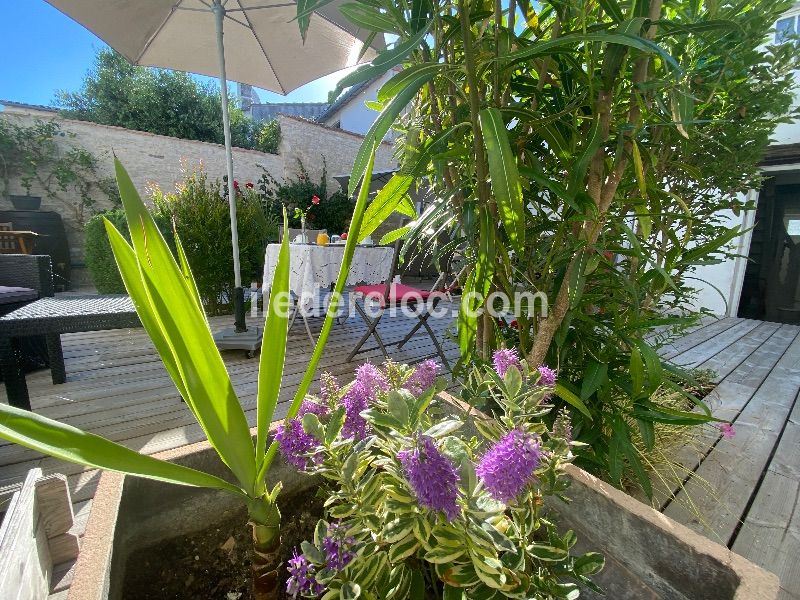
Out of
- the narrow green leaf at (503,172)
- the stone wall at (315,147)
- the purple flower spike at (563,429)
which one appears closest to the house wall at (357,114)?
the stone wall at (315,147)

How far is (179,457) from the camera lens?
0.63 m

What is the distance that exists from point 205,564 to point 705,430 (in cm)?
225

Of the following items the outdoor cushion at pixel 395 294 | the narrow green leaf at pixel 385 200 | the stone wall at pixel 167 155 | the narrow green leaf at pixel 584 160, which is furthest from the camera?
the stone wall at pixel 167 155

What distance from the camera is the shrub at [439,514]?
1.41 feet

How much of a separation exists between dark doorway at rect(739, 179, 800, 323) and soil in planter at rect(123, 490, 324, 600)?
706cm

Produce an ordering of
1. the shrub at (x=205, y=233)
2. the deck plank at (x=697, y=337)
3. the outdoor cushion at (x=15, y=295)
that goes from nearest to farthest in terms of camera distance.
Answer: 1. the outdoor cushion at (x=15, y=295)
2. the deck plank at (x=697, y=337)
3. the shrub at (x=205, y=233)

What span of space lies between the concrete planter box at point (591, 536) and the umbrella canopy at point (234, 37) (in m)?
3.00

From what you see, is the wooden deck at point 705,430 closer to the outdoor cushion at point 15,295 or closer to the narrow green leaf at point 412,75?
the outdoor cushion at point 15,295

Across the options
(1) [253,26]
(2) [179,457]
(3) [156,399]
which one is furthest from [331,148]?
(2) [179,457]

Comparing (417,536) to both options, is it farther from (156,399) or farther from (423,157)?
(156,399)

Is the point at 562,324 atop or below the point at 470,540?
atop

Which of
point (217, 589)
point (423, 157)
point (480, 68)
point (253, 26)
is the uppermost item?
point (253, 26)

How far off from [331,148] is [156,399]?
8485mm

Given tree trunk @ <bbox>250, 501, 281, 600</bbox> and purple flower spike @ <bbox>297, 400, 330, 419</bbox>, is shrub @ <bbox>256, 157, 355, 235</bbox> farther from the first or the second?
tree trunk @ <bbox>250, 501, 281, 600</bbox>
